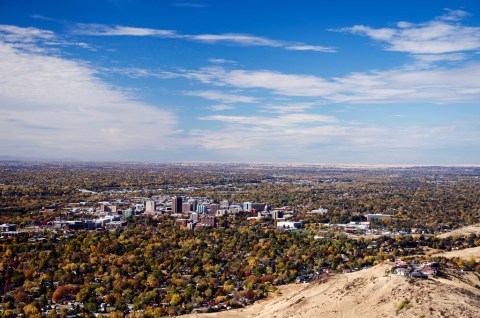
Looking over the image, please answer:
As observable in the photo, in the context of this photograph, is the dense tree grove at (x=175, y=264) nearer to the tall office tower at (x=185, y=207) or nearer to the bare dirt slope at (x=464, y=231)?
the bare dirt slope at (x=464, y=231)

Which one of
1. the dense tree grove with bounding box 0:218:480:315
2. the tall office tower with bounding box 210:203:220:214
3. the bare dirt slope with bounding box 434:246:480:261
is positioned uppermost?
the tall office tower with bounding box 210:203:220:214

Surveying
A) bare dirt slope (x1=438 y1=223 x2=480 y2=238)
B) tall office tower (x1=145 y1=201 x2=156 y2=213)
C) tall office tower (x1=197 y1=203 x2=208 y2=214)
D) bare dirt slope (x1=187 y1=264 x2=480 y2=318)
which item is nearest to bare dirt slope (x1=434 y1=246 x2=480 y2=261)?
bare dirt slope (x1=438 y1=223 x2=480 y2=238)

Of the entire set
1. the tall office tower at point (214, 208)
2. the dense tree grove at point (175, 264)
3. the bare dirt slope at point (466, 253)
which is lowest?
the dense tree grove at point (175, 264)

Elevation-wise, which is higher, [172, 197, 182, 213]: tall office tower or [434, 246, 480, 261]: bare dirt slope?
[172, 197, 182, 213]: tall office tower

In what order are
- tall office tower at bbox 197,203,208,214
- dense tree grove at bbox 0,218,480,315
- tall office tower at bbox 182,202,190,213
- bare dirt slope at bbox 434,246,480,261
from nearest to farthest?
dense tree grove at bbox 0,218,480,315 → bare dirt slope at bbox 434,246,480,261 → tall office tower at bbox 197,203,208,214 → tall office tower at bbox 182,202,190,213

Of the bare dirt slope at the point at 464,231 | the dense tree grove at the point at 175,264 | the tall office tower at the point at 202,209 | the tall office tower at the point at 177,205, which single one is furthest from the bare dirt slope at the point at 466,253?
the tall office tower at the point at 177,205

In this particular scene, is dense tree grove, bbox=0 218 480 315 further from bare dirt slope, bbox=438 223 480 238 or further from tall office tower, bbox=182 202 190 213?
tall office tower, bbox=182 202 190 213

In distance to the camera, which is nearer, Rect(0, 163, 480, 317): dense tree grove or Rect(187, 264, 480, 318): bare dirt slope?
Rect(187, 264, 480, 318): bare dirt slope

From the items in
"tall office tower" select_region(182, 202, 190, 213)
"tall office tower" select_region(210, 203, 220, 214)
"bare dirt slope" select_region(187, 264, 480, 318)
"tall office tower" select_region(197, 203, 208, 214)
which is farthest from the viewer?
"tall office tower" select_region(182, 202, 190, 213)

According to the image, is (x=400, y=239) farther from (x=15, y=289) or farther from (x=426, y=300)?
(x=15, y=289)

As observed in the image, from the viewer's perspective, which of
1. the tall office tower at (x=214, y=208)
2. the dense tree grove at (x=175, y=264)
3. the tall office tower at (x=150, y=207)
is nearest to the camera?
the dense tree grove at (x=175, y=264)
